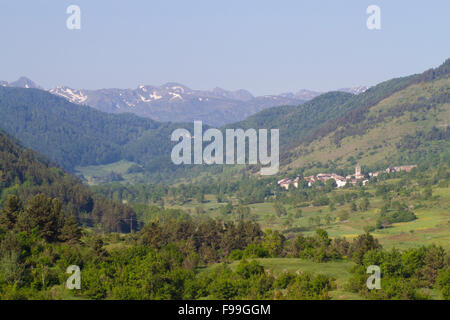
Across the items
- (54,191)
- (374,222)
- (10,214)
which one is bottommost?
(374,222)

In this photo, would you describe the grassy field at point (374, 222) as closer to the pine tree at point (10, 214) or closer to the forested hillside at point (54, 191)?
the forested hillside at point (54, 191)

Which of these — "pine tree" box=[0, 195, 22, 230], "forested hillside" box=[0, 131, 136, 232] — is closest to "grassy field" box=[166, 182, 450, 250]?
"forested hillside" box=[0, 131, 136, 232]

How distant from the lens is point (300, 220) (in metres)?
151

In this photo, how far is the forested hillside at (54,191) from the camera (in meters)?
139

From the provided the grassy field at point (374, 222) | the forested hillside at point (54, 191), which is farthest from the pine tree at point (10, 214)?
the forested hillside at point (54, 191)

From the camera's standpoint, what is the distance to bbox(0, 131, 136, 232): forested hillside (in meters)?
139

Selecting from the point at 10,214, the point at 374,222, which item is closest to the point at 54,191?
the point at 374,222

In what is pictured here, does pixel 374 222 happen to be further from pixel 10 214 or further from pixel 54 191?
pixel 10 214

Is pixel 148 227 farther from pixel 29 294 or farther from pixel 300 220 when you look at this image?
pixel 300 220

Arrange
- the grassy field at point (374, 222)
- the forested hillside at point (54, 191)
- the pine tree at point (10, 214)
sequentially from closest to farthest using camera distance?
the pine tree at point (10, 214) → the grassy field at point (374, 222) → the forested hillside at point (54, 191)

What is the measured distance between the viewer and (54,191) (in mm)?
152250

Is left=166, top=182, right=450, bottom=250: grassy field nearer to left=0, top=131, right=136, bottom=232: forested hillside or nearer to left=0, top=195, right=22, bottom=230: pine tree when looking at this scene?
left=0, top=131, right=136, bottom=232: forested hillside

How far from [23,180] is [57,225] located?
3866 inches

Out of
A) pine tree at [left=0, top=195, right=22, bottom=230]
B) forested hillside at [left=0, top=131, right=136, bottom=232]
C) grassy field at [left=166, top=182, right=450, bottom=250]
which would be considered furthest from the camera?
forested hillside at [left=0, top=131, right=136, bottom=232]
